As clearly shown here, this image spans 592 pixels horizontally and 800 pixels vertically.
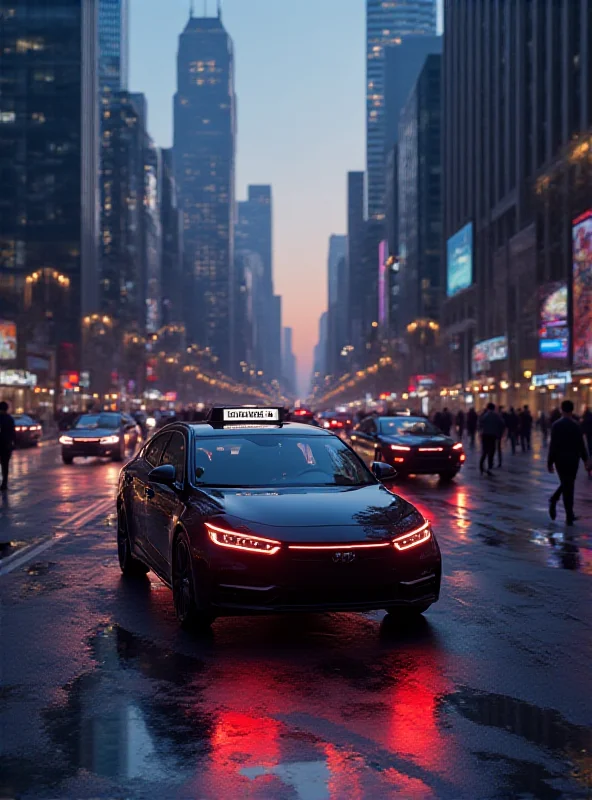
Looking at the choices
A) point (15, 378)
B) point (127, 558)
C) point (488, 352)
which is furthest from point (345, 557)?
point (15, 378)

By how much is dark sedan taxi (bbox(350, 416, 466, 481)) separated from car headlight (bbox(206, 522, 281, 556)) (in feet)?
54.5

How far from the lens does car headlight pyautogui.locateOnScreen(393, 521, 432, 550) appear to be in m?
7.34

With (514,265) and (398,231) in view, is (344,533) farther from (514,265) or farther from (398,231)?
(398,231)

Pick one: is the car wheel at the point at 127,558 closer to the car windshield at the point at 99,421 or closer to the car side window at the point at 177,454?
the car side window at the point at 177,454

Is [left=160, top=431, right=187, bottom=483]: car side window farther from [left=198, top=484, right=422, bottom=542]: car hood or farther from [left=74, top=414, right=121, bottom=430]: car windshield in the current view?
[left=74, top=414, right=121, bottom=430]: car windshield

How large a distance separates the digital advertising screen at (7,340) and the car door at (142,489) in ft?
261

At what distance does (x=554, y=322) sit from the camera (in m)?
60.9

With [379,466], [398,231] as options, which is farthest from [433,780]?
[398,231]

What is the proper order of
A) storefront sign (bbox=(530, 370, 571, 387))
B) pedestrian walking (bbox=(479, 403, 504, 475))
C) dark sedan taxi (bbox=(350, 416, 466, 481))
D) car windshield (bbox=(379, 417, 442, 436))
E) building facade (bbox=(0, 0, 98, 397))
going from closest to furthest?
dark sedan taxi (bbox=(350, 416, 466, 481)) < car windshield (bbox=(379, 417, 442, 436)) < pedestrian walking (bbox=(479, 403, 504, 475)) < storefront sign (bbox=(530, 370, 571, 387)) < building facade (bbox=(0, 0, 98, 397))

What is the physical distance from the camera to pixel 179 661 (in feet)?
22.4

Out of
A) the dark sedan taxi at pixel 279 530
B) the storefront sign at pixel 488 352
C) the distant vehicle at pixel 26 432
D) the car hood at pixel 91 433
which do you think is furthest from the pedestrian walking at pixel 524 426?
the storefront sign at pixel 488 352

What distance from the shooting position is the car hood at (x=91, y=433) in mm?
32156

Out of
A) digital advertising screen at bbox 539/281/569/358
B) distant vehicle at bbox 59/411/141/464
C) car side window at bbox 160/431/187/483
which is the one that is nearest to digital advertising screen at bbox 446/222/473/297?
digital advertising screen at bbox 539/281/569/358

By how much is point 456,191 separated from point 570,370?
5469cm
